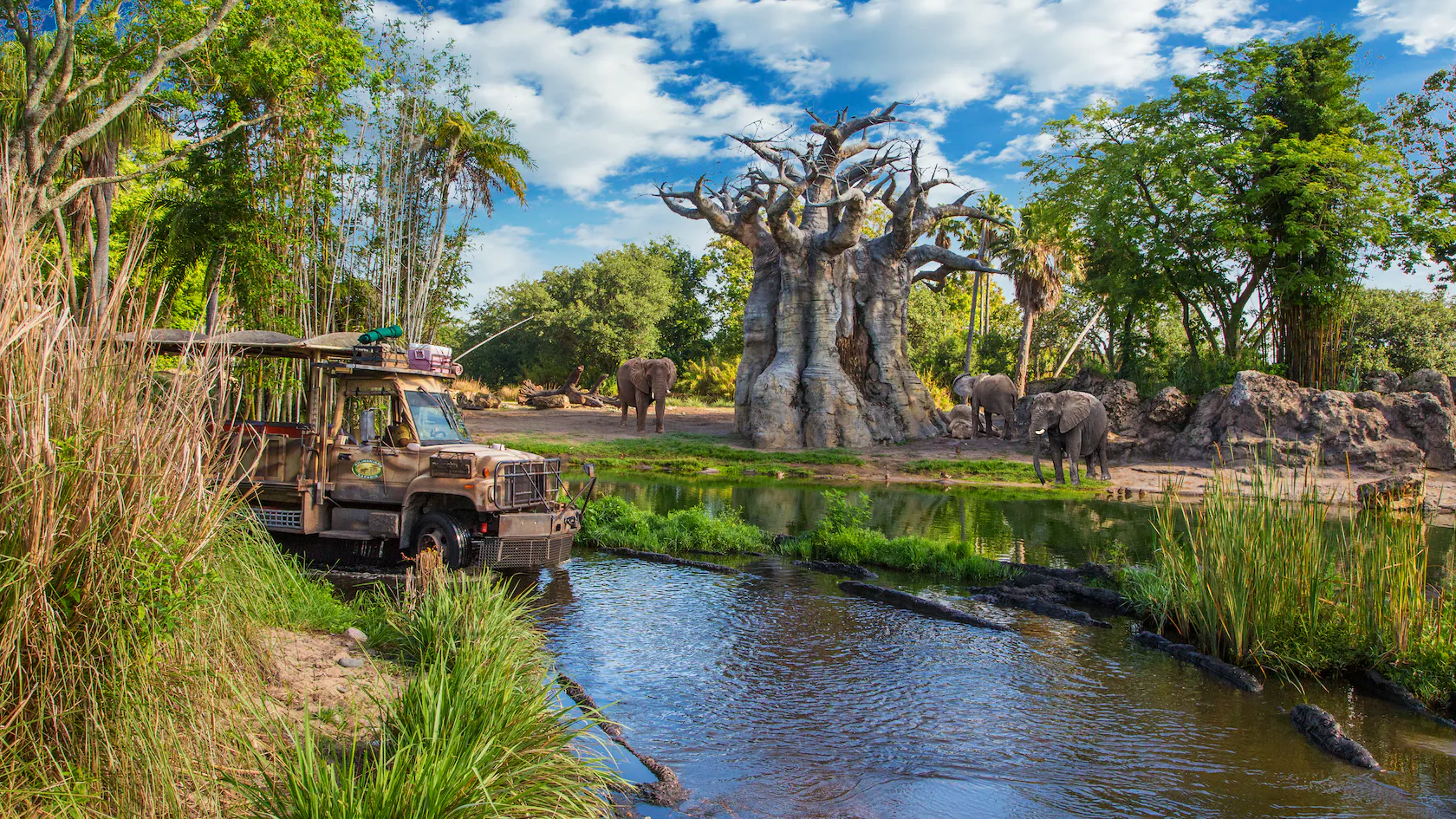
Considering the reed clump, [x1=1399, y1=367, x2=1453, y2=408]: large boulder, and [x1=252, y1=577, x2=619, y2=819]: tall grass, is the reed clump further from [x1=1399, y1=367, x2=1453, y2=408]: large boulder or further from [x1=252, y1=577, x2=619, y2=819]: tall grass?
[x1=1399, y1=367, x2=1453, y2=408]: large boulder

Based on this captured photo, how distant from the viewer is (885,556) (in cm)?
1299

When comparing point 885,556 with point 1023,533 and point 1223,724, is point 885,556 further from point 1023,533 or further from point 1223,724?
point 1223,724

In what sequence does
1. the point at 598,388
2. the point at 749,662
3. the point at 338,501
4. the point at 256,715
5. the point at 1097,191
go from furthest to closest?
the point at 598,388, the point at 1097,191, the point at 338,501, the point at 749,662, the point at 256,715

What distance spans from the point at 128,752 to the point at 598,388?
39.6 m

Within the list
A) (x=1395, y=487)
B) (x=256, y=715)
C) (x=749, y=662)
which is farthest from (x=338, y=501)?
(x=1395, y=487)

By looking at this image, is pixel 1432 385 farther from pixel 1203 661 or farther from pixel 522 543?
pixel 522 543

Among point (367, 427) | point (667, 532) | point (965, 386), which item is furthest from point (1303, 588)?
point (965, 386)

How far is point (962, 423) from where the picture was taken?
33562mm

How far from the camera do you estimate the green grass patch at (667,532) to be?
539 inches

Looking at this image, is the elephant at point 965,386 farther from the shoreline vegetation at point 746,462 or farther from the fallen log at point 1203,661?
the fallen log at point 1203,661

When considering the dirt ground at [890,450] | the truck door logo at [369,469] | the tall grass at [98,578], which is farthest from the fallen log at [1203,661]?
the dirt ground at [890,450]

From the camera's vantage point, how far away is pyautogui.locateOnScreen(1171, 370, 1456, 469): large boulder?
23188mm

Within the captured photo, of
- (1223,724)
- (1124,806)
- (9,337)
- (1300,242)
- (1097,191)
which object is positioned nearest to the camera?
(9,337)

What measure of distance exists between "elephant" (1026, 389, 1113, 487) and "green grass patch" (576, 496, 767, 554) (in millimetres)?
11482
